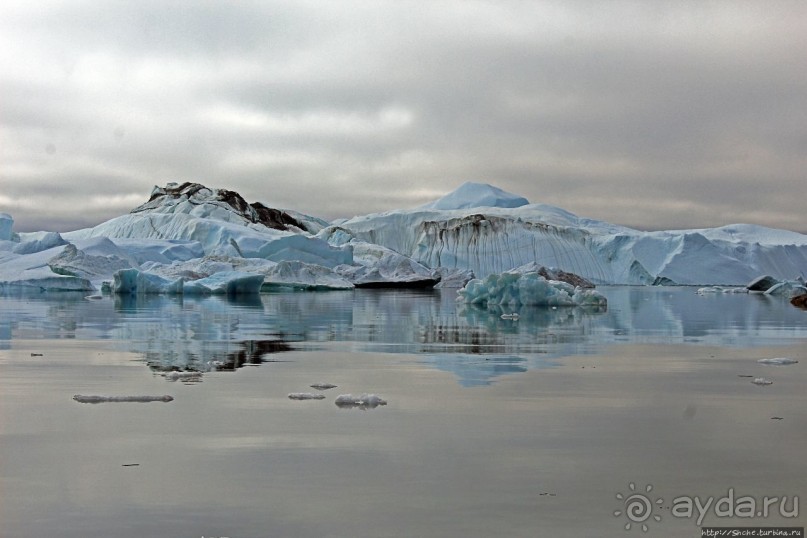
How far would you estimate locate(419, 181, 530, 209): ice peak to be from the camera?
88875 millimetres

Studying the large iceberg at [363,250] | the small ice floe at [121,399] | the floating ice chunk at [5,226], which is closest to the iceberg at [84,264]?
the large iceberg at [363,250]

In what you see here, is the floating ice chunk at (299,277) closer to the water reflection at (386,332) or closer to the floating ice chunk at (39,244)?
the floating ice chunk at (39,244)

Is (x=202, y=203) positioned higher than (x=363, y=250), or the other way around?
(x=202, y=203)

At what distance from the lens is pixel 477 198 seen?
90000 mm

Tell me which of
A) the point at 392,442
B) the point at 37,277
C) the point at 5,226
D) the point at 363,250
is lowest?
the point at 392,442

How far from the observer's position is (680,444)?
4.26m

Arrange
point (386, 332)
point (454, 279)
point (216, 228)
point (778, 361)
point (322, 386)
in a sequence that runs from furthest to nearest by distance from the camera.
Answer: point (216, 228) → point (454, 279) → point (386, 332) → point (778, 361) → point (322, 386)

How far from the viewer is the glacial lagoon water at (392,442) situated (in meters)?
3.10

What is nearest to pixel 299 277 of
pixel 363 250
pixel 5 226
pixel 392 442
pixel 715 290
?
pixel 5 226

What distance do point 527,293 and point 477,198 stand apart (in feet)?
231

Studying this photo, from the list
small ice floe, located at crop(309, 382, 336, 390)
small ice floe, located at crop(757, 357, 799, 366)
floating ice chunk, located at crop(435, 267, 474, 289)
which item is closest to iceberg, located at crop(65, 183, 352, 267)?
floating ice chunk, located at crop(435, 267, 474, 289)

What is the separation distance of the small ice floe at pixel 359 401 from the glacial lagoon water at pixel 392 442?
85 mm

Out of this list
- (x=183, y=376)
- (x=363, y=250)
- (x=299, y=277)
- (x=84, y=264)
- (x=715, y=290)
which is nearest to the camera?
(x=183, y=376)

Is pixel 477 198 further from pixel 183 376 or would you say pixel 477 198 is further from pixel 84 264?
pixel 183 376
